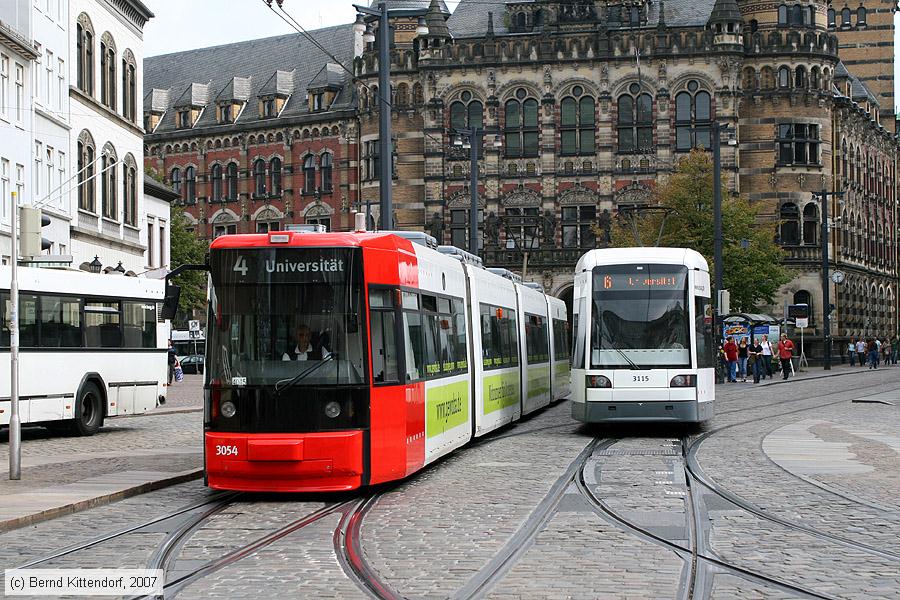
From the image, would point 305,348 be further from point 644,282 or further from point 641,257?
point 641,257

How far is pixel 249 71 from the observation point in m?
90.5

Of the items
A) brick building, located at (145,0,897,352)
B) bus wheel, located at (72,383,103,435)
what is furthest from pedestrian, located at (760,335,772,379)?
bus wheel, located at (72,383,103,435)

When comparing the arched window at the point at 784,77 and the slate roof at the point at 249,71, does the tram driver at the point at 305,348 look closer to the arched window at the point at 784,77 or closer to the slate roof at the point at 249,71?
the arched window at the point at 784,77

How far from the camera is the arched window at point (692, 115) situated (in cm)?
6938

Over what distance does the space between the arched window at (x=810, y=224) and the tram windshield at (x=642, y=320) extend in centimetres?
5137

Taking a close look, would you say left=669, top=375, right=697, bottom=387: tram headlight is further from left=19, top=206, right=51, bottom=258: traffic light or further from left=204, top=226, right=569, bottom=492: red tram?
left=19, top=206, right=51, bottom=258: traffic light

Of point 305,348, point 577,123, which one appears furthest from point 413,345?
point 577,123

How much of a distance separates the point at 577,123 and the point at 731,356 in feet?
86.9

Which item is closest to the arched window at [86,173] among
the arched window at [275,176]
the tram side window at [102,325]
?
the tram side window at [102,325]

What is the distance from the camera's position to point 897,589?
9000 mm

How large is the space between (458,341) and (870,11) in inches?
3394

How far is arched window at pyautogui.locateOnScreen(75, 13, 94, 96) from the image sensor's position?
1779 inches

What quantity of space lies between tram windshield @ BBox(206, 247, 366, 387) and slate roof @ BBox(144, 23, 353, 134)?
222ft

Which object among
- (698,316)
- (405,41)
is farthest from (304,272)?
(405,41)
